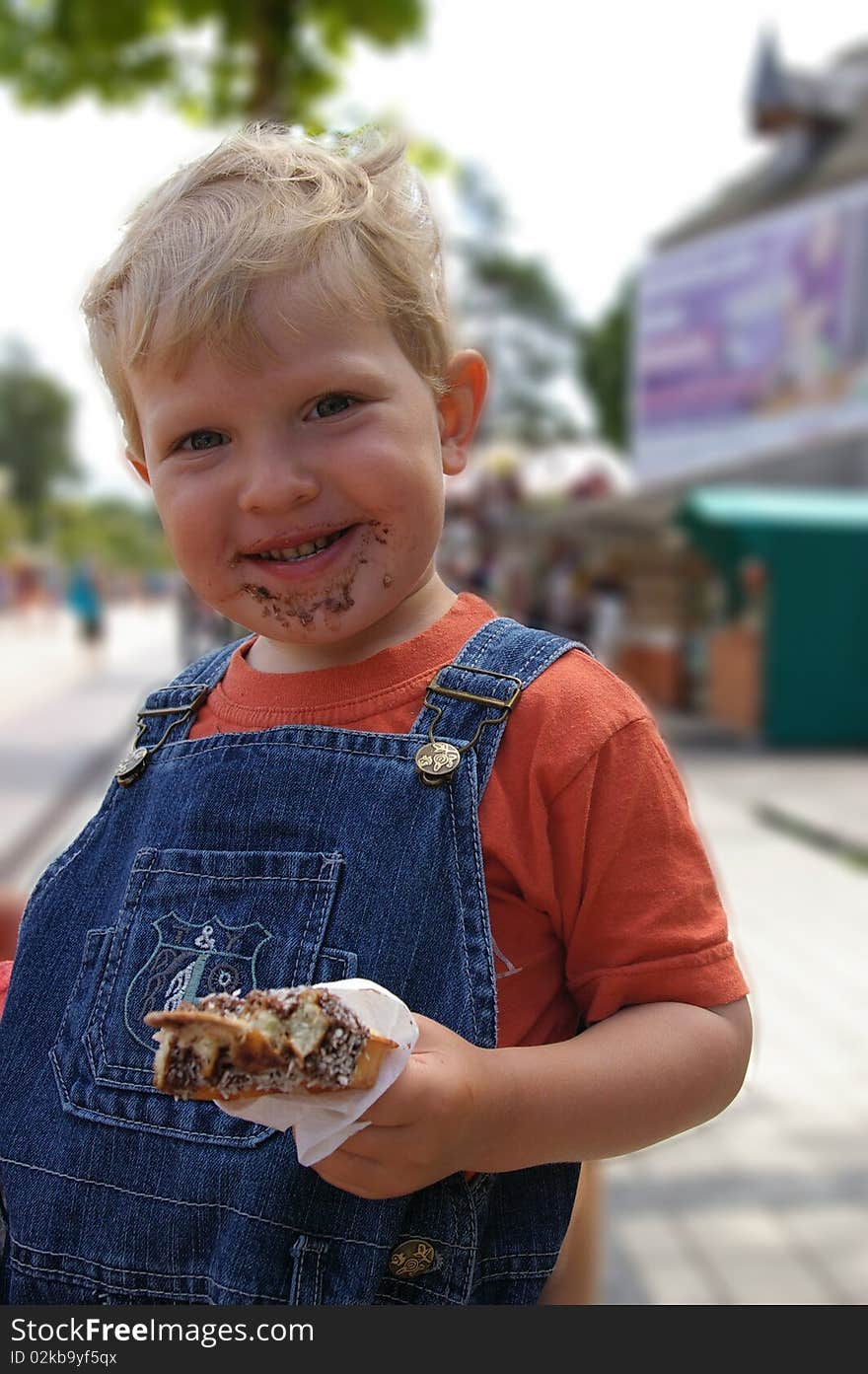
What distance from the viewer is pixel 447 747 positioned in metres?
1.11

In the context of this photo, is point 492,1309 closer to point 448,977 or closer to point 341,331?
point 448,977

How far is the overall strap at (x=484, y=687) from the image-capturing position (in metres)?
1.12

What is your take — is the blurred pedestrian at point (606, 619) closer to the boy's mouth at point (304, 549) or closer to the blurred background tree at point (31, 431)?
the boy's mouth at point (304, 549)

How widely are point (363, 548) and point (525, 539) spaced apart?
71.0 ft

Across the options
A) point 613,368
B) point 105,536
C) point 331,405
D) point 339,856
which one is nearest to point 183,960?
point 339,856

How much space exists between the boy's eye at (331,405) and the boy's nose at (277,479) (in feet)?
0.14

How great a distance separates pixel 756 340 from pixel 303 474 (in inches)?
683

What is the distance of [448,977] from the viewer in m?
1.07

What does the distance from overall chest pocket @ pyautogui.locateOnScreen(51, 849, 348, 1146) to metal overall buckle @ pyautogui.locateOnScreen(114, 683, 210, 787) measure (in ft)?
0.43

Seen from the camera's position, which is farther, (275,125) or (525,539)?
(525,539)

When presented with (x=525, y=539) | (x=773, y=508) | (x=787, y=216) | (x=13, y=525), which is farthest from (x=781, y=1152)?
(x=13, y=525)

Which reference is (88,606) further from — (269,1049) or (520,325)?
(520,325)

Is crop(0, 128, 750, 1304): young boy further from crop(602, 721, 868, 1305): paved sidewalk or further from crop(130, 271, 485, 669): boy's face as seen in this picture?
crop(602, 721, 868, 1305): paved sidewalk

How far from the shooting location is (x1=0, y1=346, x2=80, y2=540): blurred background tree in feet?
284
